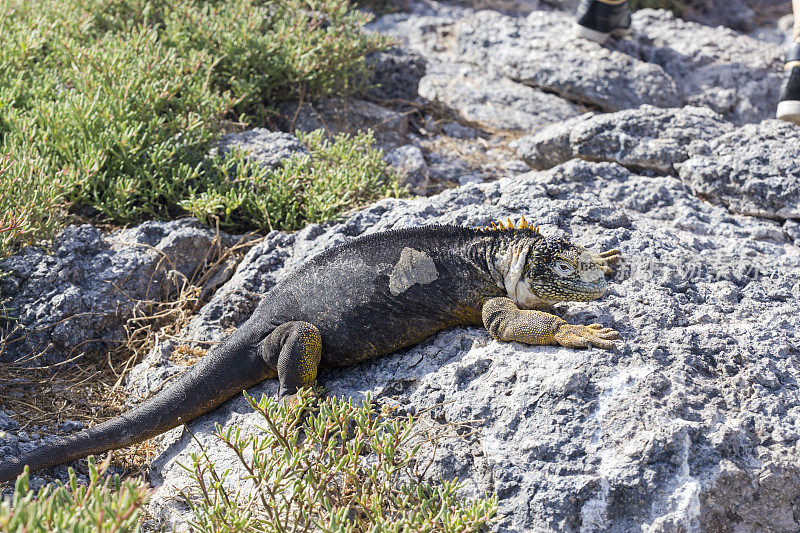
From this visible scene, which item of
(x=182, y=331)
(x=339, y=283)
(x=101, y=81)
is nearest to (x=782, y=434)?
(x=339, y=283)

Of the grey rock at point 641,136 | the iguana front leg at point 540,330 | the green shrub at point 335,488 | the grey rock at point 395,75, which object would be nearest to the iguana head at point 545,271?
the iguana front leg at point 540,330

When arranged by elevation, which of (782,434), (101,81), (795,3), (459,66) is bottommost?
(459,66)

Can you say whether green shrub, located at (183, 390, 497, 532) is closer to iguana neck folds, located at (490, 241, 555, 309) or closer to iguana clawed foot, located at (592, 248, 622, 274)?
iguana neck folds, located at (490, 241, 555, 309)

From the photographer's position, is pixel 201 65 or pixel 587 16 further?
pixel 587 16

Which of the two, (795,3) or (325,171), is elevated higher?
(795,3)

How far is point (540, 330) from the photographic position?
2996mm

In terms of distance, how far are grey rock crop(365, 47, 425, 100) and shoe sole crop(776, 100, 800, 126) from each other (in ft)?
11.0

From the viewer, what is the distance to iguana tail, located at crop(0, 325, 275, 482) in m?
3.20

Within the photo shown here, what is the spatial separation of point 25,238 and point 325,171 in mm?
1948

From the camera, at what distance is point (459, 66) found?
783 cm

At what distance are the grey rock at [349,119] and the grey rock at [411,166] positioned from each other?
1.57 feet

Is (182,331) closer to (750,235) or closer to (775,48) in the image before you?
(750,235)

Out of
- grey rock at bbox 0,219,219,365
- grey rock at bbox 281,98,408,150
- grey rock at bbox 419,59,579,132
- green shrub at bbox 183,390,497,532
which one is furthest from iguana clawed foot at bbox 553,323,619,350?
grey rock at bbox 419,59,579,132

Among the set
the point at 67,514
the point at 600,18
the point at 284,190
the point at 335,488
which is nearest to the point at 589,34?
the point at 600,18
